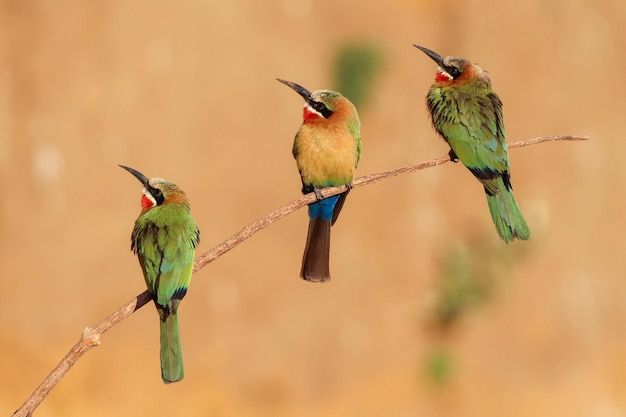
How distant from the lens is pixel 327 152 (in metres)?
2.59

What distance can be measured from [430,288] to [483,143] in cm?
929

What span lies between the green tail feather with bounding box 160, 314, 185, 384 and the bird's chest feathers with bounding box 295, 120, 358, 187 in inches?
28.7

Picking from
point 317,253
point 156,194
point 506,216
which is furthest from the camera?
point 317,253

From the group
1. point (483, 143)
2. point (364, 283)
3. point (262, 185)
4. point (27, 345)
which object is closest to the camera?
point (483, 143)

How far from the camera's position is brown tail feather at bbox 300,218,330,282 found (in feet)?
7.48

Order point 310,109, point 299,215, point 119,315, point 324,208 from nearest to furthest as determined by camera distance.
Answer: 1. point 119,315
2. point 310,109
3. point 324,208
4. point 299,215

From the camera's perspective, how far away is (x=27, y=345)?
978 cm

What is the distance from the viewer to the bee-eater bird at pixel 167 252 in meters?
1.95

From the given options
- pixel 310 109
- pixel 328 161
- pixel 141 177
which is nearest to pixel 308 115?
pixel 310 109

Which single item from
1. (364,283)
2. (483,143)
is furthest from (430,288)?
(483,143)

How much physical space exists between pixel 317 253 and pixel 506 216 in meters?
0.53

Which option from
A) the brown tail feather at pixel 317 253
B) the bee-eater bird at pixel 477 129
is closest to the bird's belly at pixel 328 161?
the brown tail feather at pixel 317 253

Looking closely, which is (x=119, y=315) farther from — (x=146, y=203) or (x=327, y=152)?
(x=327, y=152)

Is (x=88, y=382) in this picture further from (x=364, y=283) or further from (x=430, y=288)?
(x=430, y=288)
